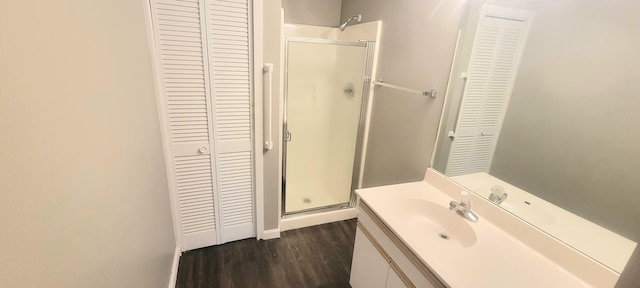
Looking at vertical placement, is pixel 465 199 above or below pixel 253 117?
below

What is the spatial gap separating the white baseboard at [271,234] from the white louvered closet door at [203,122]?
147 millimetres

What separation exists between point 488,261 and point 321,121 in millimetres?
1884

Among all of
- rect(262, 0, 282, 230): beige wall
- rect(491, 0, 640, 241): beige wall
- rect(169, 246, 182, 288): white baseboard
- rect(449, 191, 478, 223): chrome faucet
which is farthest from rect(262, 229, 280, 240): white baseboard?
rect(491, 0, 640, 241): beige wall

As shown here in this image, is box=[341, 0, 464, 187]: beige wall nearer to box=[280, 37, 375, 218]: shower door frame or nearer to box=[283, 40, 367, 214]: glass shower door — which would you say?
box=[280, 37, 375, 218]: shower door frame

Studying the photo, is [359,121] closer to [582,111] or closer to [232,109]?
[232,109]

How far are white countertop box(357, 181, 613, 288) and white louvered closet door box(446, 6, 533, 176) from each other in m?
0.38

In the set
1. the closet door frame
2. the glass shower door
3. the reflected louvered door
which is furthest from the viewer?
the glass shower door

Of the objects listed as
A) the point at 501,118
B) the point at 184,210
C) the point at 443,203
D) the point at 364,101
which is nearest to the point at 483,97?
the point at 501,118

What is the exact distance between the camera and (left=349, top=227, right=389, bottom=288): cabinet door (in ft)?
4.38

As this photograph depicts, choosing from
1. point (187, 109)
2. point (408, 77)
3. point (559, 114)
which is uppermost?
point (408, 77)

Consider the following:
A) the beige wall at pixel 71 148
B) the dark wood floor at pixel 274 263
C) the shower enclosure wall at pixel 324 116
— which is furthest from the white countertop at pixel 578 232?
the beige wall at pixel 71 148

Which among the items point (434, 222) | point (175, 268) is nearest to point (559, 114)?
point (434, 222)

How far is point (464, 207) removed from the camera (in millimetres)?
1346

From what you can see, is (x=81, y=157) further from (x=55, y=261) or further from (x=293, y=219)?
(x=293, y=219)
